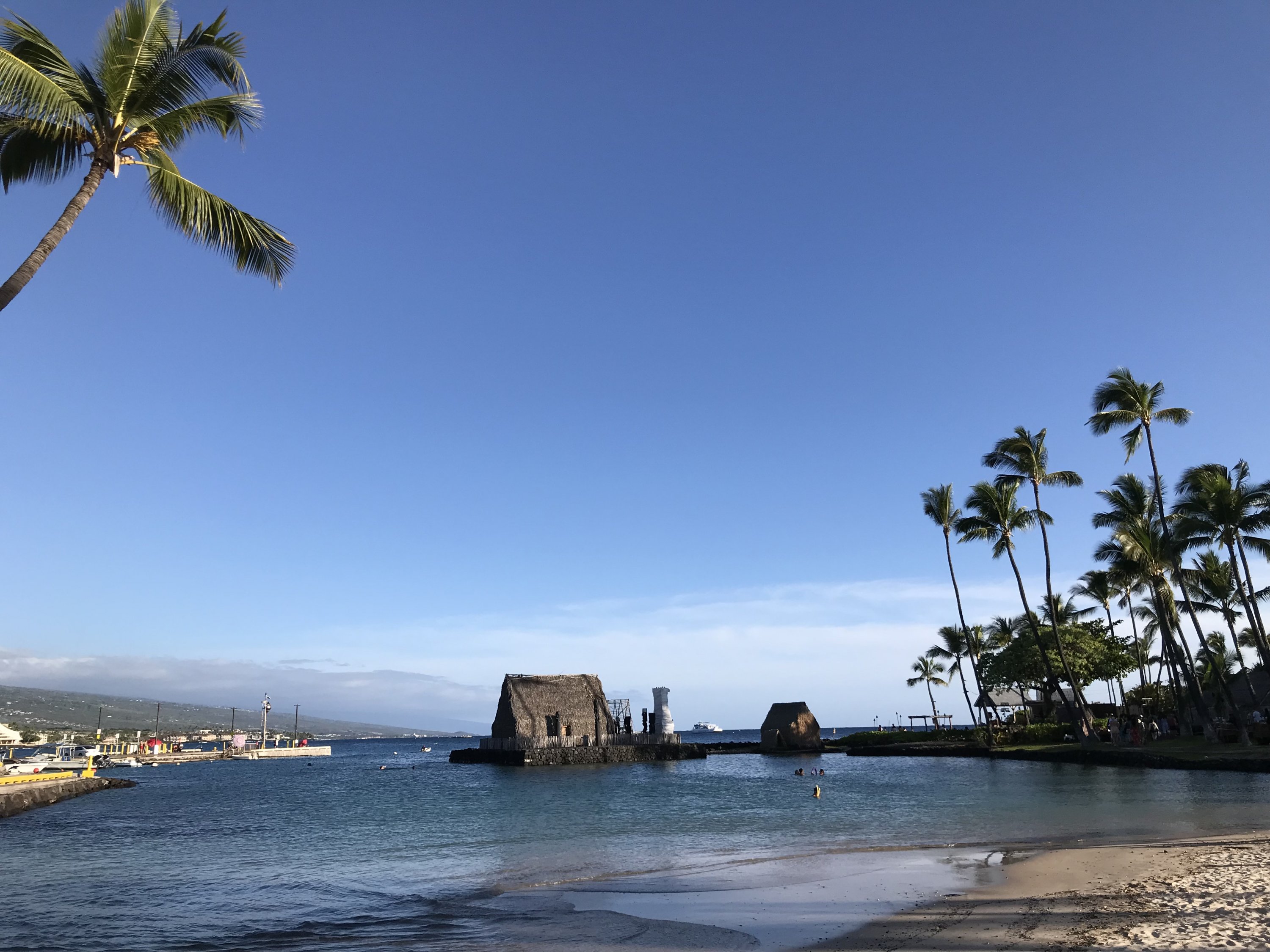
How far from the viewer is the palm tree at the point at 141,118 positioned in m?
8.69

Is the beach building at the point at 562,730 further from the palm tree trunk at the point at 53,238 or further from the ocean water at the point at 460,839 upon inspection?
the palm tree trunk at the point at 53,238

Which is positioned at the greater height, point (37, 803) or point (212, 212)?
point (212, 212)

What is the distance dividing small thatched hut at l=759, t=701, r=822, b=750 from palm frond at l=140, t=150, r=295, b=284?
5790 cm

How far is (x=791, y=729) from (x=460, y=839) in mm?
47158

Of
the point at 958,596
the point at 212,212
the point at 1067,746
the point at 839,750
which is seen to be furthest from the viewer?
the point at 839,750

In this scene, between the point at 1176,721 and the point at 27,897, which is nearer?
the point at 27,897

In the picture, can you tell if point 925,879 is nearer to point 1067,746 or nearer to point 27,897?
point 27,897

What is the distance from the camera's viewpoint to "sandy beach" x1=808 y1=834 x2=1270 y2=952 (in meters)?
8.08

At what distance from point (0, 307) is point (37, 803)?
105 feet

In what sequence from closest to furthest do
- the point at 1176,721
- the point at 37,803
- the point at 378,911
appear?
the point at 378,911 → the point at 37,803 → the point at 1176,721

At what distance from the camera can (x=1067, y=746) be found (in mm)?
40094

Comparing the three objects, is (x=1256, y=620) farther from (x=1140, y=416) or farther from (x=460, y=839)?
(x=460, y=839)

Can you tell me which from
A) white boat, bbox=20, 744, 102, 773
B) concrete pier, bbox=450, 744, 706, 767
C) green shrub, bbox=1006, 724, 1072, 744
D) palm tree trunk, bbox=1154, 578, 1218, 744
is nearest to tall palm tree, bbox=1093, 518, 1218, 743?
palm tree trunk, bbox=1154, 578, 1218, 744

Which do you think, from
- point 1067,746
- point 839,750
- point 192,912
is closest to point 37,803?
point 192,912
